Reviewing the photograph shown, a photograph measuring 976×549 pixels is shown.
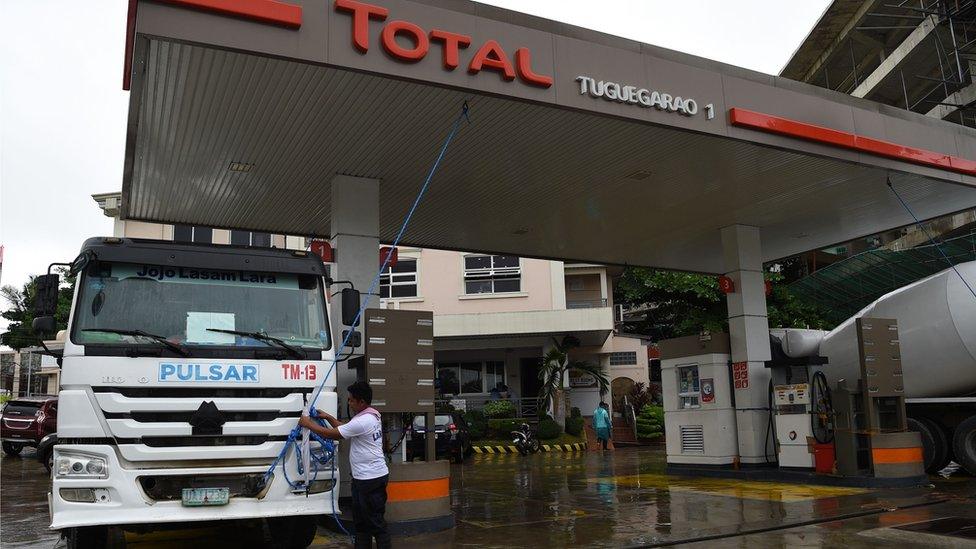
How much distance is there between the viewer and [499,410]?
27.0 meters

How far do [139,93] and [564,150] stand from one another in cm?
541

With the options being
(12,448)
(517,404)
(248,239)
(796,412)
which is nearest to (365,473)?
(796,412)

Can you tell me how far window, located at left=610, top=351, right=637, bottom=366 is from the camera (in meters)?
33.1

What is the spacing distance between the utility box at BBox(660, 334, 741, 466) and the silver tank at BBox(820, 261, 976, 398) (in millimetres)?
2135

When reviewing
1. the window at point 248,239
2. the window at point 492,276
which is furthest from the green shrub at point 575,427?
the window at point 248,239

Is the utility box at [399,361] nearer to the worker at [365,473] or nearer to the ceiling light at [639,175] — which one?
the worker at [365,473]

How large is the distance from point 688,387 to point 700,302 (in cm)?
1163

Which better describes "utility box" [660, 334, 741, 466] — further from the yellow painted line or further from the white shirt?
the white shirt

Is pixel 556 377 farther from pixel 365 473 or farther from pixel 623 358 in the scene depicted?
pixel 365 473

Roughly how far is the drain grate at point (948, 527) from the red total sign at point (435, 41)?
6.30 metres

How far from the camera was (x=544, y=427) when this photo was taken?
86.0 ft

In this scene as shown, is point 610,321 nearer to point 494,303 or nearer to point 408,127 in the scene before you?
point 494,303

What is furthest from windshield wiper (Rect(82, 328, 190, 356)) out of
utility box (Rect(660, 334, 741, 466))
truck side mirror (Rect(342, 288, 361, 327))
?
utility box (Rect(660, 334, 741, 466))

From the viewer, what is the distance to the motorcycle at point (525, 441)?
23.6 meters
